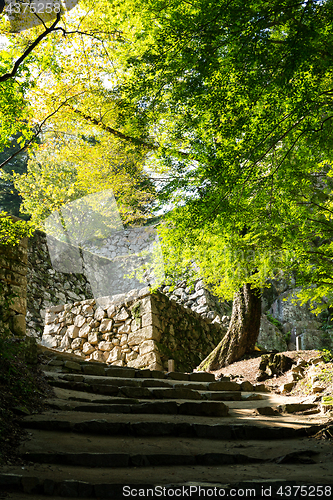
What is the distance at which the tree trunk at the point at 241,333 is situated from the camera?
9062 millimetres

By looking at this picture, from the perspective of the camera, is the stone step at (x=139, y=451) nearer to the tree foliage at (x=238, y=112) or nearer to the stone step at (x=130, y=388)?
the stone step at (x=130, y=388)

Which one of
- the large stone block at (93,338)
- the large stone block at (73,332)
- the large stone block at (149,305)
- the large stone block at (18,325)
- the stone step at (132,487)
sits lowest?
the stone step at (132,487)

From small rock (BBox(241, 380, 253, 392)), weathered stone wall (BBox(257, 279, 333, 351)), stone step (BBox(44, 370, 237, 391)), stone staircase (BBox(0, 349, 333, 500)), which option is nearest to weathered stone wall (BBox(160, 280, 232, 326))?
weathered stone wall (BBox(257, 279, 333, 351))

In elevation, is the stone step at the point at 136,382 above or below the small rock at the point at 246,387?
above

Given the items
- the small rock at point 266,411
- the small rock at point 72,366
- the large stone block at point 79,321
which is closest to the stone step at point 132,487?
the small rock at point 266,411

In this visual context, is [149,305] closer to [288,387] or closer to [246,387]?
[246,387]

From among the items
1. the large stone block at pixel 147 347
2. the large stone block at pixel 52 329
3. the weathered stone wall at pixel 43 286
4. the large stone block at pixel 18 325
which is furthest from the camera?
the weathered stone wall at pixel 43 286

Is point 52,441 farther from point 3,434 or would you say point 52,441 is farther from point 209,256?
point 209,256

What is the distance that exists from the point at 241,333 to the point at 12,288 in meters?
5.73

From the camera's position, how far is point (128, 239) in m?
19.6

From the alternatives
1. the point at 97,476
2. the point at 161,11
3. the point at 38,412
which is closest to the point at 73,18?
the point at 161,11

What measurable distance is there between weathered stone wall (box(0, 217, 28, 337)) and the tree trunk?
5259 mm

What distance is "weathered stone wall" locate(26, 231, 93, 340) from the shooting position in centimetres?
1270

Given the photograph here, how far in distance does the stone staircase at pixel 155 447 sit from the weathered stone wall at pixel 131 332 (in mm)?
3516
